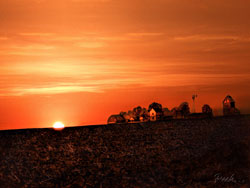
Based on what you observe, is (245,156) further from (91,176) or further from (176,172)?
(91,176)

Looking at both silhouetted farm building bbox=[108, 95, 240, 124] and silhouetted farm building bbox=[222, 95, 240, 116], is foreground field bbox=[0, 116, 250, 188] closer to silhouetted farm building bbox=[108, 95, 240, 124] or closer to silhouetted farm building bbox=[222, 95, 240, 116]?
silhouetted farm building bbox=[108, 95, 240, 124]

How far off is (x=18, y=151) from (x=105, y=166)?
752 centimetres

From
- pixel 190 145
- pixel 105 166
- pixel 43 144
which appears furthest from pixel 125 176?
pixel 190 145

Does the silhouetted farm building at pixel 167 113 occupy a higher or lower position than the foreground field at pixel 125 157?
higher

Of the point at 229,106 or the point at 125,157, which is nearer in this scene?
the point at 125,157

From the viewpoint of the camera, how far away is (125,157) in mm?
40688

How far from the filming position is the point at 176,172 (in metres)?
42.6

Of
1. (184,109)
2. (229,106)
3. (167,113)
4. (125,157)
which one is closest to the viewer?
(125,157)

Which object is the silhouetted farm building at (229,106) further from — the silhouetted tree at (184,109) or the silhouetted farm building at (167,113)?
the silhouetted tree at (184,109)

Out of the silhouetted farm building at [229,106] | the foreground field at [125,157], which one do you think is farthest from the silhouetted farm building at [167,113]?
the foreground field at [125,157]

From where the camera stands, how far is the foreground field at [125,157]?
36219mm

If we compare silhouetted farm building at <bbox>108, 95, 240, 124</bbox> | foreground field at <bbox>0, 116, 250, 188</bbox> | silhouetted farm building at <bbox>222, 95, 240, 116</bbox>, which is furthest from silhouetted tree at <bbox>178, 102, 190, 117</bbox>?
foreground field at <bbox>0, 116, 250, 188</bbox>

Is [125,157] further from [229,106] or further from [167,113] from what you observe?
[167,113]

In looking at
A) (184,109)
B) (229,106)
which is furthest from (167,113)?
(229,106)
